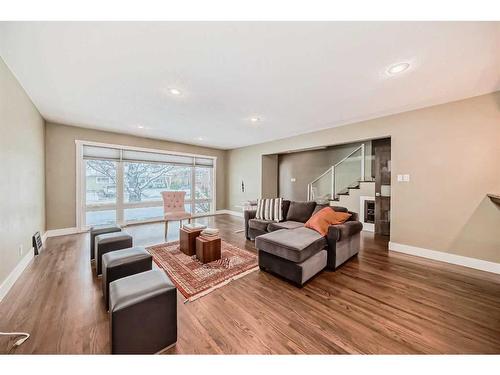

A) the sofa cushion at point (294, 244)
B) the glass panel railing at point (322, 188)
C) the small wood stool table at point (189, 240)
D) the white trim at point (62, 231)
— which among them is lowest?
the white trim at point (62, 231)

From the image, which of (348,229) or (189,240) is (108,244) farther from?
(348,229)

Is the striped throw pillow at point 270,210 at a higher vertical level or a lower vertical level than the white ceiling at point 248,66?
lower

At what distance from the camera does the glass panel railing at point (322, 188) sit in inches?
221

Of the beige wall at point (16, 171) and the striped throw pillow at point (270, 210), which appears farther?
the striped throw pillow at point (270, 210)

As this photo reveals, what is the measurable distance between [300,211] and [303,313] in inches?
82.5

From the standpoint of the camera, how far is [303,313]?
67.2 inches

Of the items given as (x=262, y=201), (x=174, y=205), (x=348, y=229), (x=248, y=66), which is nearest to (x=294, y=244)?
(x=348, y=229)

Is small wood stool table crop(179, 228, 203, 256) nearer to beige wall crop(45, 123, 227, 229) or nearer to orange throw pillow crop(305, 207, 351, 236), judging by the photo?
orange throw pillow crop(305, 207, 351, 236)

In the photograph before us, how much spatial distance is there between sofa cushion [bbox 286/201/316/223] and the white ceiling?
1763mm

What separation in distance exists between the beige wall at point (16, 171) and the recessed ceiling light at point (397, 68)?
4.16 metres

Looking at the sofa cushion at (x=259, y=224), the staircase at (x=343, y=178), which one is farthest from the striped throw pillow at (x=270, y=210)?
the staircase at (x=343, y=178)

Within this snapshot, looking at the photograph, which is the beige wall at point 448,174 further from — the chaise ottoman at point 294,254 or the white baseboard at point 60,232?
the white baseboard at point 60,232

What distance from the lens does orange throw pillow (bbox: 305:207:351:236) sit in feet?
8.71

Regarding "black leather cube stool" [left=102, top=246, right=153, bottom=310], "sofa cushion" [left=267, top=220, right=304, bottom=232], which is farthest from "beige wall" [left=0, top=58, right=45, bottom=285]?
"sofa cushion" [left=267, top=220, right=304, bottom=232]
